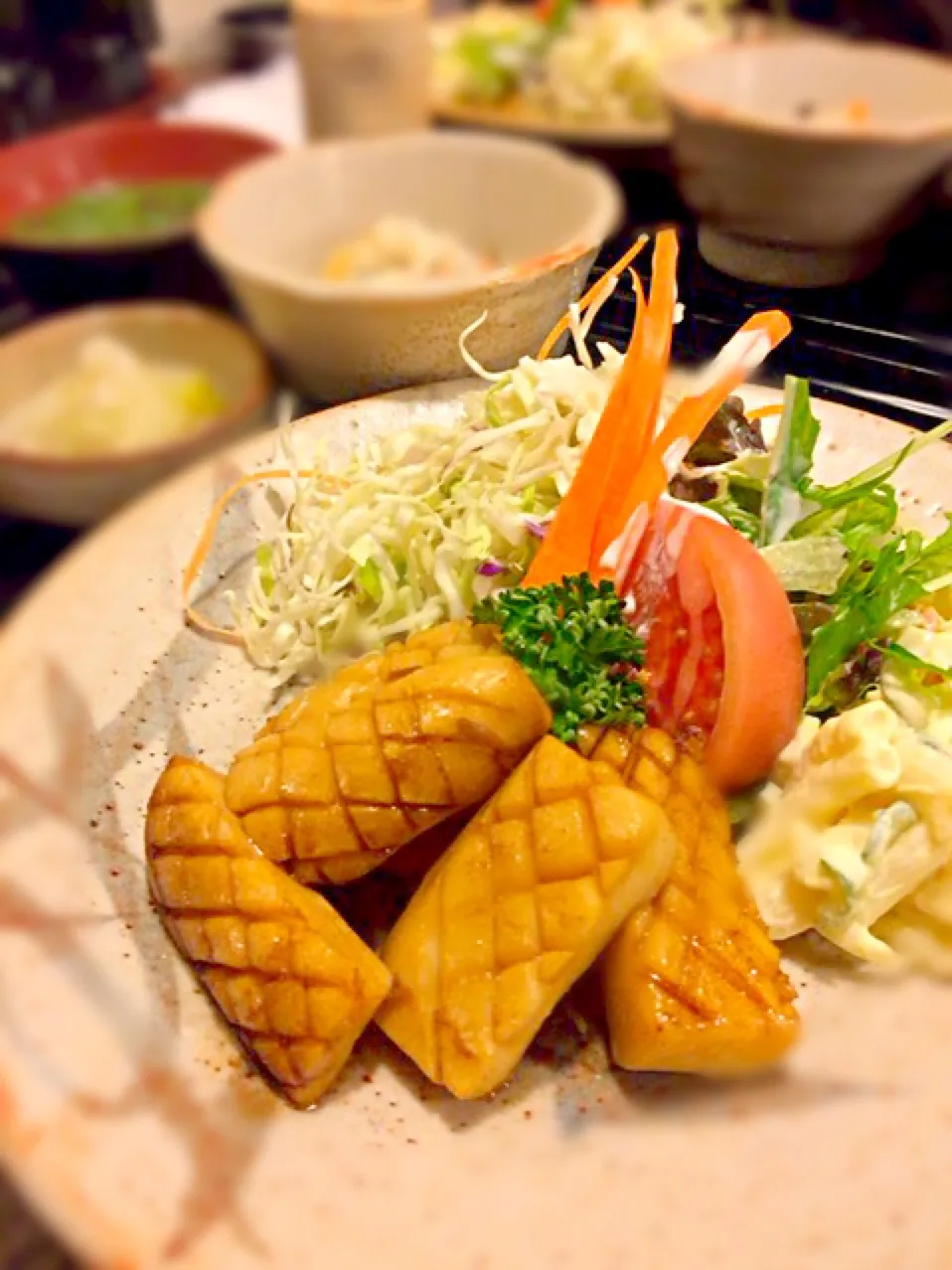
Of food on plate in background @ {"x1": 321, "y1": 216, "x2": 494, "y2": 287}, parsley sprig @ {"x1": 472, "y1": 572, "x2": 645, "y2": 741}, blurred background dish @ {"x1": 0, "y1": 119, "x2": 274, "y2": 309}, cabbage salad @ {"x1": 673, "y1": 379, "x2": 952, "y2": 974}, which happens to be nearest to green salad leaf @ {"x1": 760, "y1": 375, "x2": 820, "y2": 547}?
cabbage salad @ {"x1": 673, "y1": 379, "x2": 952, "y2": 974}

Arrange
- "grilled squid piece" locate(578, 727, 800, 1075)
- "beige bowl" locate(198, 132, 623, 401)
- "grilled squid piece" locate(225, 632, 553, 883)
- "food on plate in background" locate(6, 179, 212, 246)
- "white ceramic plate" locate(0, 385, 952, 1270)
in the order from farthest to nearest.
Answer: "food on plate in background" locate(6, 179, 212, 246) < "beige bowl" locate(198, 132, 623, 401) < "grilled squid piece" locate(225, 632, 553, 883) < "grilled squid piece" locate(578, 727, 800, 1075) < "white ceramic plate" locate(0, 385, 952, 1270)

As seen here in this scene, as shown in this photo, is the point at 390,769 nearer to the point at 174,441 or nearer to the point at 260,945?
the point at 260,945

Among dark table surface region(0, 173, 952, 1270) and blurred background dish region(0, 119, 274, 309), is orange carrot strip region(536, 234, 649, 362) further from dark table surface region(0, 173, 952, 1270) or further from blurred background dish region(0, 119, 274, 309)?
blurred background dish region(0, 119, 274, 309)

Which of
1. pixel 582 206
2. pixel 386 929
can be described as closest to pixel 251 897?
pixel 386 929

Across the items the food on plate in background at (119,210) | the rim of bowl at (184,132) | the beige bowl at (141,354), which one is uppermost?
the beige bowl at (141,354)

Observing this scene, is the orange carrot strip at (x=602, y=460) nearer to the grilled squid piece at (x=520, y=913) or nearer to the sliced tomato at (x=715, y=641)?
the sliced tomato at (x=715, y=641)

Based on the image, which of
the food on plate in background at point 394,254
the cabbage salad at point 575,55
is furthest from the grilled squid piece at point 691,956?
the cabbage salad at point 575,55

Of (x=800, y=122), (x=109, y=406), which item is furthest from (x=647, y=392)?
(x=800, y=122)
